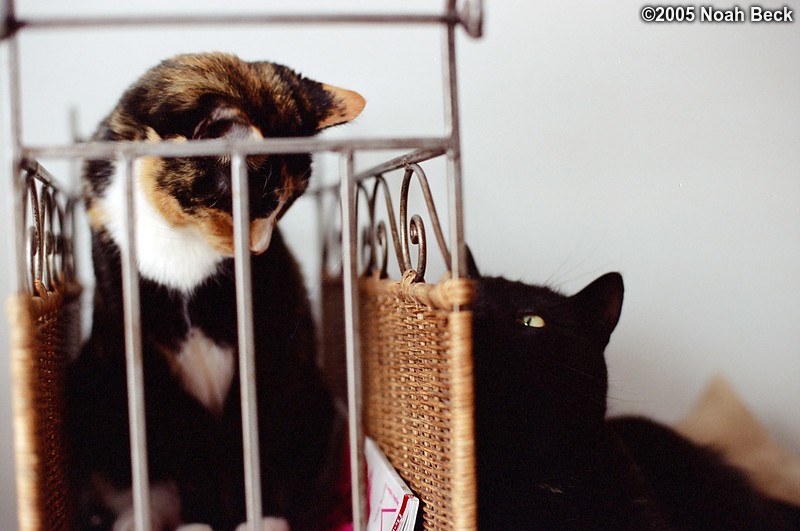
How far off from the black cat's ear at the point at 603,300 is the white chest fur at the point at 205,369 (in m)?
0.51

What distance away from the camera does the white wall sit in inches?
47.6

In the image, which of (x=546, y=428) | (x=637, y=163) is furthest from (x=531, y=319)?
(x=637, y=163)

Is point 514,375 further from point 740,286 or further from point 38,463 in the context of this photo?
point 740,286

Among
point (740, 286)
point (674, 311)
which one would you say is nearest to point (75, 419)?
point (674, 311)

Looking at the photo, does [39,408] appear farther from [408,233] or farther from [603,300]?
[603,300]

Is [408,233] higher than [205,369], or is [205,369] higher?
[408,233]

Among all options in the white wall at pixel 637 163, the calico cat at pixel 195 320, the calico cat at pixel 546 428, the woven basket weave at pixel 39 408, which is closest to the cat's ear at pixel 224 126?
the calico cat at pixel 195 320

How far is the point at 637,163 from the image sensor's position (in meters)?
1.24

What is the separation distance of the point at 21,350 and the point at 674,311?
1.13 metres

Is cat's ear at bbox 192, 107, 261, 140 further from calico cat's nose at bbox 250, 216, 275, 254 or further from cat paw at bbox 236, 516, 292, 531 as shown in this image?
cat paw at bbox 236, 516, 292, 531

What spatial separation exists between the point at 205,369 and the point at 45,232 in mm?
268

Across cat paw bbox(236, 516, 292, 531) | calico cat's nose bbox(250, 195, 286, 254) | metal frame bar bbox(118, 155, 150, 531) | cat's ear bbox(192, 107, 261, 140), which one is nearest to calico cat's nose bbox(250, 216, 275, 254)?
calico cat's nose bbox(250, 195, 286, 254)

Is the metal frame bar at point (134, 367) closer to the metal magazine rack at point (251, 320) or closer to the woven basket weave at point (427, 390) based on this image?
the metal magazine rack at point (251, 320)

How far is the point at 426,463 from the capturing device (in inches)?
27.6
